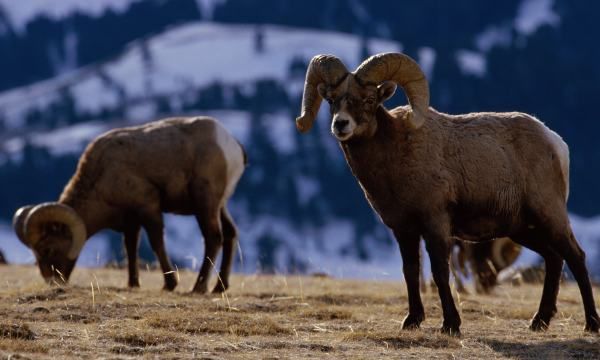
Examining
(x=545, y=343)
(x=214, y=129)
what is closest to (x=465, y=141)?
(x=545, y=343)

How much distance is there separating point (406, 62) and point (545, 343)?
337 centimetres

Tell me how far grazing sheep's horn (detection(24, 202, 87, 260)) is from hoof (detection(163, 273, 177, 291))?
1874mm

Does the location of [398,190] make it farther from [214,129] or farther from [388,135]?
[214,129]

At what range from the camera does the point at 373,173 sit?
1240 centimetres

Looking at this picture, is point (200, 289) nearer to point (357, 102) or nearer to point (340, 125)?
point (357, 102)

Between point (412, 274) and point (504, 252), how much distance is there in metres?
9.57

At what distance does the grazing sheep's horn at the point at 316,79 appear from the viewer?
12.6 m

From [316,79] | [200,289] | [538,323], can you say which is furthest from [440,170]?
[200,289]

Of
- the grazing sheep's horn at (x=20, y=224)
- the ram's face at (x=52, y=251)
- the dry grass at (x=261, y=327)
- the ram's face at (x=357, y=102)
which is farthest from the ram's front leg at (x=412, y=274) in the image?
the grazing sheep's horn at (x=20, y=224)

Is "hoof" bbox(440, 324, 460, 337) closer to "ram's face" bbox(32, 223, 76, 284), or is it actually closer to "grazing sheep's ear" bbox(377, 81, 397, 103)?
"grazing sheep's ear" bbox(377, 81, 397, 103)

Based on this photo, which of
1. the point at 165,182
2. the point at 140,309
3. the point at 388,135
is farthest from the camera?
the point at 165,182

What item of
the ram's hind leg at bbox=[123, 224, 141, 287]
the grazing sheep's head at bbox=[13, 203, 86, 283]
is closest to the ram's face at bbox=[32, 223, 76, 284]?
the grazing sheep's head at bbox=[13, 203, 86, 283]

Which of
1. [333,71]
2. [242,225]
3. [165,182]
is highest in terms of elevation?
[333,71]

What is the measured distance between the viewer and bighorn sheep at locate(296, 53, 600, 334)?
12.2m
